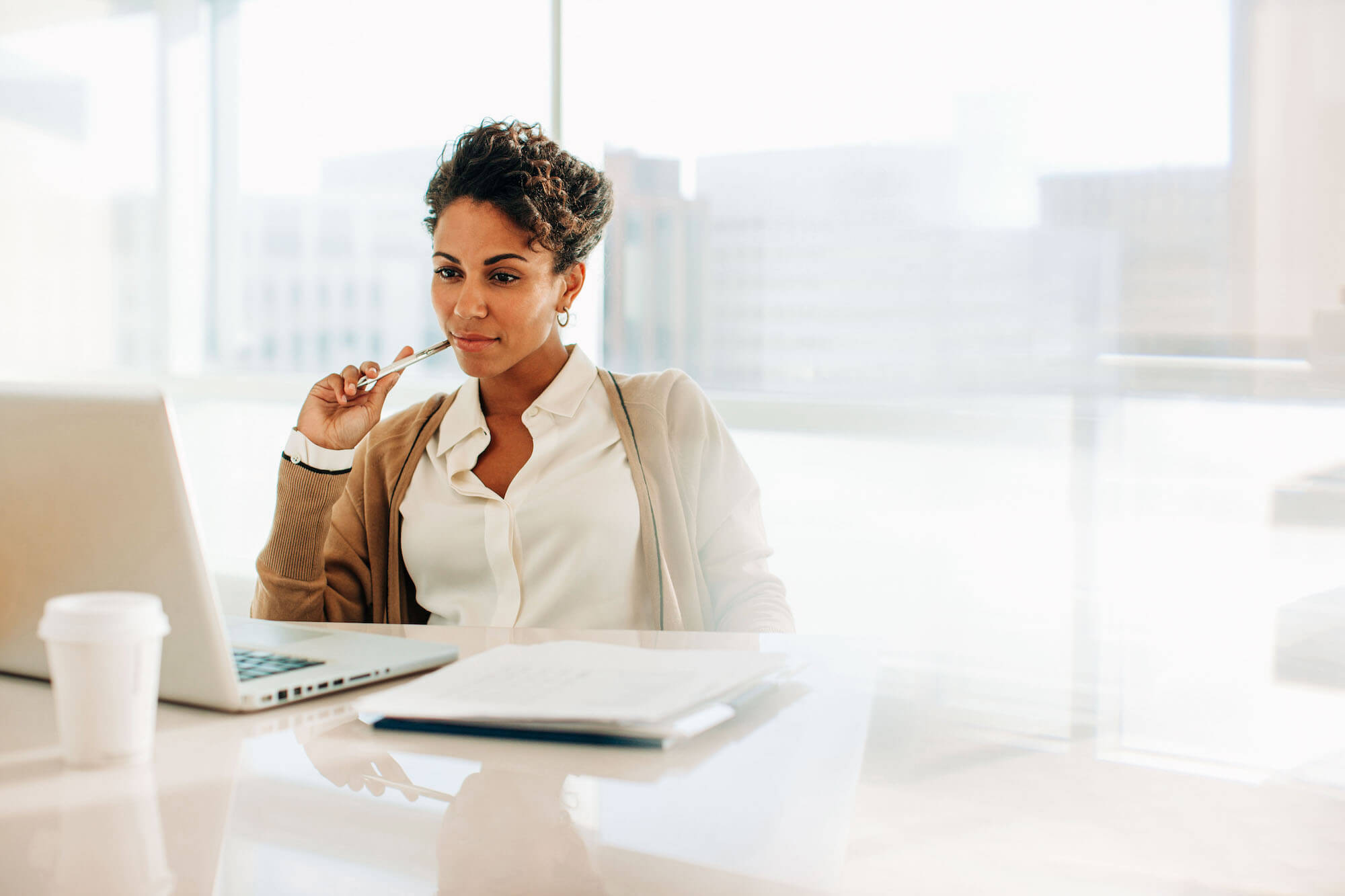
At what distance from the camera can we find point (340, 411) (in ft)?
4.71

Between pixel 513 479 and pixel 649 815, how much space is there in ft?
3.01

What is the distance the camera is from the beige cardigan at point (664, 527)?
1444 mm

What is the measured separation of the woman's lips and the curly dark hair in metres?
0.17

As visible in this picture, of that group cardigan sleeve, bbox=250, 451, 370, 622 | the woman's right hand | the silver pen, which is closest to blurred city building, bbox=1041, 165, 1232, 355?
the silver pen

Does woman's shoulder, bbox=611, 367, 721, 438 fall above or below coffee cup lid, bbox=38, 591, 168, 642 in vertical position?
above

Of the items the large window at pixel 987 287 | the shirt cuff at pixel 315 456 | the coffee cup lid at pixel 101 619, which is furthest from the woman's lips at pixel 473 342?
the large window at pixel 987 287

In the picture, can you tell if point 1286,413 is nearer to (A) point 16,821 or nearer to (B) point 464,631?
(B) point 464,631

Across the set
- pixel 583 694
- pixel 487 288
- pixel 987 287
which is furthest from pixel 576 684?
pixel 987 287

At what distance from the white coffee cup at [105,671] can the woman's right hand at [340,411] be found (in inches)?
29.3

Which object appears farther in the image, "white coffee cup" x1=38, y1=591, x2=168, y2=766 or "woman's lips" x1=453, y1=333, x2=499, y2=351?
"woman's lips" x1=453, y1=333, x2=499, y2=351

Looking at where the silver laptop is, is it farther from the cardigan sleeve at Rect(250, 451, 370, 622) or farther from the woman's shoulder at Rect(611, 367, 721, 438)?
the woman's shoulder at Rect(611, 367, 721, 438)

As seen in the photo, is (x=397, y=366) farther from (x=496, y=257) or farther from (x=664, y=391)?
(x=664, y=391)

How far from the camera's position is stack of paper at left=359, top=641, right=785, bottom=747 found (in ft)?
2.29

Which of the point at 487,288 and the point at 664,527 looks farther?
the point at 487,288
